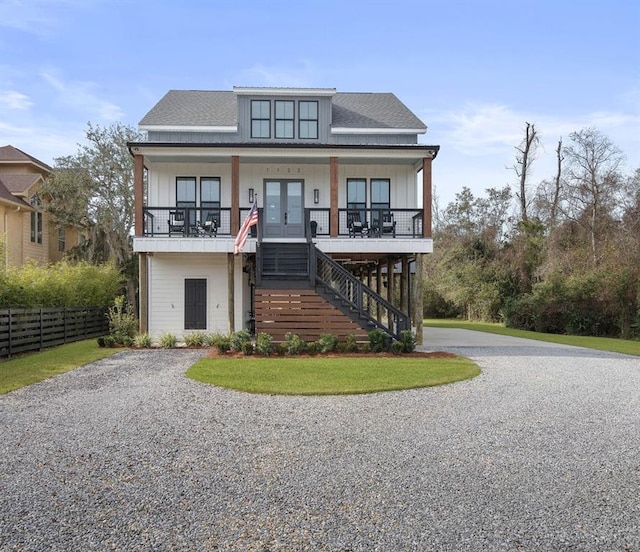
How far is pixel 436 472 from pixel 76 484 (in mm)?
3178

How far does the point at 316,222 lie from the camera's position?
18.7m

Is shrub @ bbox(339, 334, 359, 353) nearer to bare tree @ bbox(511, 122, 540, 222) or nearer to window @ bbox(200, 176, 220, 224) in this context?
window @ bbox(200, 176, 220, 224)

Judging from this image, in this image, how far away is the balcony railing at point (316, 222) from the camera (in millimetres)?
18198

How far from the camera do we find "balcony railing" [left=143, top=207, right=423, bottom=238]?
59.7ft

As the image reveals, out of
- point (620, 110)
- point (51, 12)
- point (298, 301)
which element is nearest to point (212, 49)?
point (51, 12)

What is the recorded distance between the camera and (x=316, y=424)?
283 inches

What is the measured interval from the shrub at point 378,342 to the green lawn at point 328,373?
982mm

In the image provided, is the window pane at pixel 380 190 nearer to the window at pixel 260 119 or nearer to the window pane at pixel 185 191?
the window at pixel 260 119

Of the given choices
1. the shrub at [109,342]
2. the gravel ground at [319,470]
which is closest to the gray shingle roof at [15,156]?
the shrub at [109,342]

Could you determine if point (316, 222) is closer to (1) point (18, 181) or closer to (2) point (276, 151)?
(2) point (276, 151)

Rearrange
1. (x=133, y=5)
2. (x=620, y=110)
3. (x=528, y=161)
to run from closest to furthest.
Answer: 1. (x=133, y=5)
2. (x=620, y=110)
3. (x=528, y=161)

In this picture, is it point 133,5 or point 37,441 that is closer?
point 37,441

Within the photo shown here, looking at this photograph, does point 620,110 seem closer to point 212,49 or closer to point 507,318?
point 507,318

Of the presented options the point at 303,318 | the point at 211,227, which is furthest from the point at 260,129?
the point at 303,318
